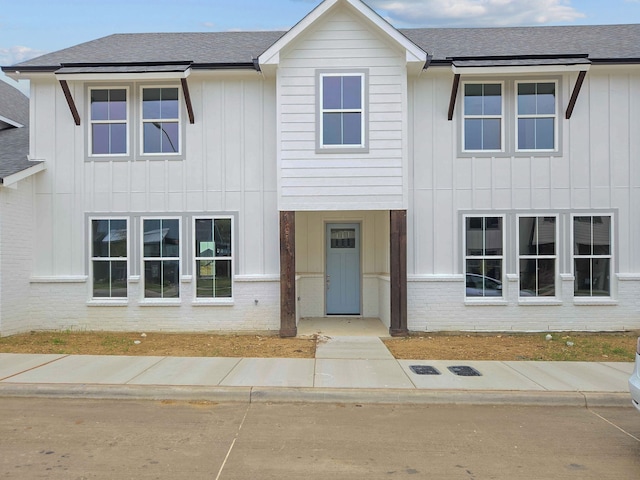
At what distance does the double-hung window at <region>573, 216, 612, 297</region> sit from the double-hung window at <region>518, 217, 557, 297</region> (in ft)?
1.71

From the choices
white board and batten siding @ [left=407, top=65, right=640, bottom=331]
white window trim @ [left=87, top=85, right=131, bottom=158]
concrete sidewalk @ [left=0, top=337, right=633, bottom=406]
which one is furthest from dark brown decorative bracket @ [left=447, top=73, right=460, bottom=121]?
white window trim @ [left=87, top=85, right=131, bottom=158]

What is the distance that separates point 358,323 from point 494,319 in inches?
126

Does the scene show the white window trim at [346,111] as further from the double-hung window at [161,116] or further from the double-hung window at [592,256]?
the double-hung window at [592,256]

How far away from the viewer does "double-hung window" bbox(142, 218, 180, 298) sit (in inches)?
448

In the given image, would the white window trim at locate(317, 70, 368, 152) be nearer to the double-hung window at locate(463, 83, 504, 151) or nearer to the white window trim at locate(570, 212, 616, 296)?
the double-hung window at locate(463, 83, 504, 151)

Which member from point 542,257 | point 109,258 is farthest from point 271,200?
point 542,257

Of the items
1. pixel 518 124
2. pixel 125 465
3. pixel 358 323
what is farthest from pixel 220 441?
pixel 518 124

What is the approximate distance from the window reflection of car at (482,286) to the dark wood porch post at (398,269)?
5.72ft

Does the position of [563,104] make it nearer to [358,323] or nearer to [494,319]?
[494,319]

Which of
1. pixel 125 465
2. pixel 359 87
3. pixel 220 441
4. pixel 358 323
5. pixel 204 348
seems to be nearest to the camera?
pixel 125 465

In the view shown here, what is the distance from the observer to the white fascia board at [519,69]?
10383mm

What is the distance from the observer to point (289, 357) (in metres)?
8.74

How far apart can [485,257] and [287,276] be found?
4668 millimetres

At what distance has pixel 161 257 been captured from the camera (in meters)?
11.4
